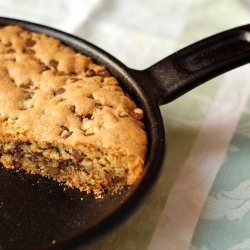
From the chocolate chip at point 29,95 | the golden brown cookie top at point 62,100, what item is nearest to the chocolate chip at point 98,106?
the golden brown cookie top at point 62,100

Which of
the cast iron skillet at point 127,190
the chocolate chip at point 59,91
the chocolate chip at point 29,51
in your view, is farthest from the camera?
the chocolate chip at point 29,51

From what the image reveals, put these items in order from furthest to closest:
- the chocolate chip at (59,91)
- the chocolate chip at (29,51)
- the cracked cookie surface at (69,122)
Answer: the chocolate chip at (29,51) < the chocolate chip at (59,91) < the cracked cookie surface at (69,122)

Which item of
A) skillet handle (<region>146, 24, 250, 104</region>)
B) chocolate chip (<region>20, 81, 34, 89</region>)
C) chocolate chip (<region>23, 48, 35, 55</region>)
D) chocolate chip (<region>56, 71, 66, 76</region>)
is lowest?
chocolate chip (<region>20, 81, 34, 89</region>)

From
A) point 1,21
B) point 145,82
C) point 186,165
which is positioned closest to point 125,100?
point 145,82

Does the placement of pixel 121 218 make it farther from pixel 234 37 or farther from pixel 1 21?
pixel 1 21

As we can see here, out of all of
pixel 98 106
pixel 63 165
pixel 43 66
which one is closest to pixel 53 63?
pixel 43 66

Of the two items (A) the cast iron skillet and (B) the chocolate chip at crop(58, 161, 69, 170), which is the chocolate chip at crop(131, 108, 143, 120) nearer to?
(A) the cast iron skillet

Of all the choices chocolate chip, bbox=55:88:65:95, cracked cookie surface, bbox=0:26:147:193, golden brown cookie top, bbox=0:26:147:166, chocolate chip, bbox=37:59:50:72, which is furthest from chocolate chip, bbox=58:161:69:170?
chocolate chip, bbox=37:59:50:72

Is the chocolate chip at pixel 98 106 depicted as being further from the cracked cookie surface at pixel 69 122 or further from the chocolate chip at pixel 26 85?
the chocolate chip at pixel 26 85
